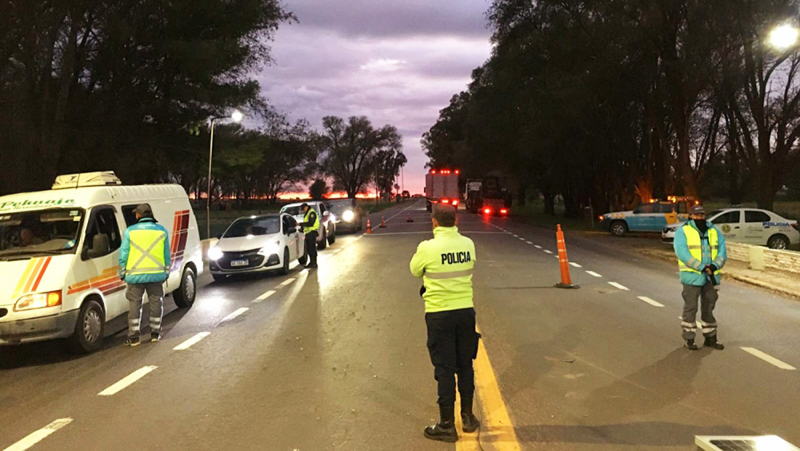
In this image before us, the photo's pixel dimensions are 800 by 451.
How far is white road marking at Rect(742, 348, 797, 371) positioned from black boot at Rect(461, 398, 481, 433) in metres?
4.04

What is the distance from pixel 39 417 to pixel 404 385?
10.7 ft

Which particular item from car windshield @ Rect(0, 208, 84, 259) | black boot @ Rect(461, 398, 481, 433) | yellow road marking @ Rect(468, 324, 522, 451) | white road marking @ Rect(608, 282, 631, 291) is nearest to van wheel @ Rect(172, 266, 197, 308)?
car windshield @ Rect(0, 208, 84, 259)

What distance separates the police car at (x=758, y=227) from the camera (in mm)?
21681

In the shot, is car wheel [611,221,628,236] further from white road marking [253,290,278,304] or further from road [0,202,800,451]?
white road marking [253,290,278,304]

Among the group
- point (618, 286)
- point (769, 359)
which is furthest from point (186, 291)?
point (769, 359)

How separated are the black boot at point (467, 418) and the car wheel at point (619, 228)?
1081 inches

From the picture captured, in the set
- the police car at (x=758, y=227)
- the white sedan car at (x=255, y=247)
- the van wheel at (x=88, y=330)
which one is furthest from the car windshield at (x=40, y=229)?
the police car at (x=758, y=227)

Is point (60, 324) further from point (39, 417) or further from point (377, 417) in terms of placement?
point (377, 417)

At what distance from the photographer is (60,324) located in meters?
7.41

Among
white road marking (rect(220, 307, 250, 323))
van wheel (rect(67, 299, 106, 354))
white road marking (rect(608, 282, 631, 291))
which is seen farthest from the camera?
white road marking (rect(608, 282, 631, 291))

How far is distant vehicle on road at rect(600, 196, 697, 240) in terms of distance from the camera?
29070 mm

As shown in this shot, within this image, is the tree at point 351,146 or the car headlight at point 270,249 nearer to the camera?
the car headlight at point 270,249

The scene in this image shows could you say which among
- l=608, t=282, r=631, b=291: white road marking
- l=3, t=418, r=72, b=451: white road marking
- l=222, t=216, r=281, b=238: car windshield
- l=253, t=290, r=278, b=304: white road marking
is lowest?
l=608, t=282, r=631, b=291: white road marking

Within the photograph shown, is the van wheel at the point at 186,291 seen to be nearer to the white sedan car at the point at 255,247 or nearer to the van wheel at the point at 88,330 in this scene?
the van wheel at the point at 88,330
